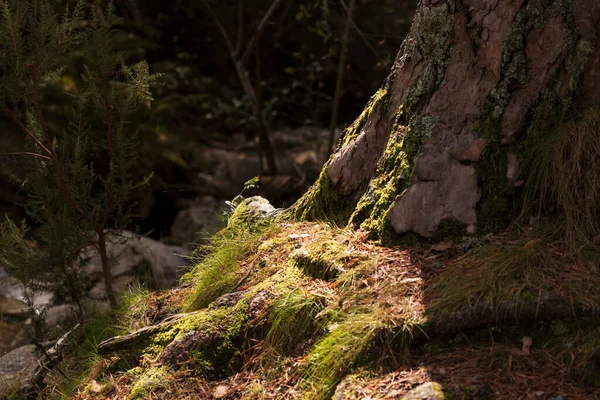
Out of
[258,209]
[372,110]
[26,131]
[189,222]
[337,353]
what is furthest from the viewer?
[189,222]

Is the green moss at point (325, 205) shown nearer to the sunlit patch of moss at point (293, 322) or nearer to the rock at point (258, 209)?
the rock at point (258, 209)

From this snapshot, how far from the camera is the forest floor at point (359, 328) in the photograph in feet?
9.41

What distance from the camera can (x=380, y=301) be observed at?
3176 millimetres

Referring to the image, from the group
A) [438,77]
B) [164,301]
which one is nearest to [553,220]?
[438,77]

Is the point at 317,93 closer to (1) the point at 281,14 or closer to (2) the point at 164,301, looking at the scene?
(1) the point at 281,14

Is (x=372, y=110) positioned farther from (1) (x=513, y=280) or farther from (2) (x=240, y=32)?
(2) (x=240, y=32)

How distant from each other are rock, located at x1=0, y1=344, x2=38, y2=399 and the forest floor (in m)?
0.49

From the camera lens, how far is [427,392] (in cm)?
276

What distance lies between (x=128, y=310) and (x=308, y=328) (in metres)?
1.52

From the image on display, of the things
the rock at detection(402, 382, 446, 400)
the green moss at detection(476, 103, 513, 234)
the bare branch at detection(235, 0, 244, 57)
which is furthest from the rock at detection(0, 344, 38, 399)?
the bare branch at detection(235, 0, 244, 57)

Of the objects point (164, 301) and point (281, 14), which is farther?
point (281, 14)

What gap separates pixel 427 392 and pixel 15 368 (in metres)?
3.29

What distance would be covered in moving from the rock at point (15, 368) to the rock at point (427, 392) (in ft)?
9.08

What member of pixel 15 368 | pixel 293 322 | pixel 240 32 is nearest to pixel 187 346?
pixel 293 322
